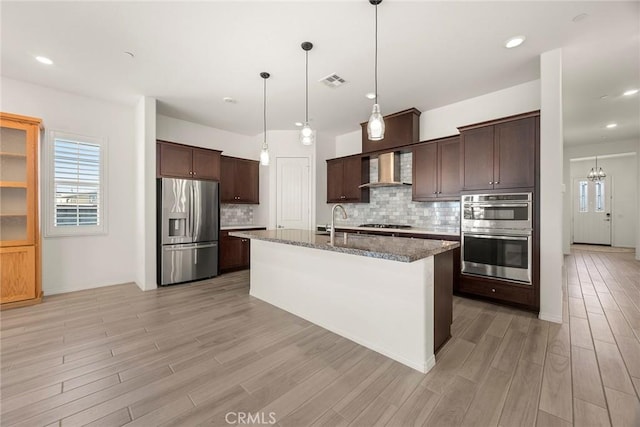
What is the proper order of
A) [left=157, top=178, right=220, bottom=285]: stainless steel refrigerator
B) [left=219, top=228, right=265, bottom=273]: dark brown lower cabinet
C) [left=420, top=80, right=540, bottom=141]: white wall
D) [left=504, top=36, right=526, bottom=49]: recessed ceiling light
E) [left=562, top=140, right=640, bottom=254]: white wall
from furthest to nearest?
1. [left=562, top=140, right=640, bottom=254]: white wall
2. [left=219, top=228, right=265, bottom=273]: dark brown lower cabinet
3. [left=157, top=178, right=220, bottom=285]: stainless steel refrigerator
4. [left=420, top=80, right=540, bottom=141]: white wall
5. [left=504, top=36, right=526, bottom=49]: recessed ceiling light

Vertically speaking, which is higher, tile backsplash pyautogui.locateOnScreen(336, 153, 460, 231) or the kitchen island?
tile backsplash pyautogui.locateOnScreen(336, 153, 460, 231)

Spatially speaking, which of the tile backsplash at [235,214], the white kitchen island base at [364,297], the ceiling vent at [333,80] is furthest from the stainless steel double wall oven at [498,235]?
the tile backsplash at [235,214]

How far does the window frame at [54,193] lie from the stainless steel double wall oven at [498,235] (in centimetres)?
539

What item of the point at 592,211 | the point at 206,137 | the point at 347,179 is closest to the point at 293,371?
the point at 347,179

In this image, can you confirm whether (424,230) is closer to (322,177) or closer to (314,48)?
(322,177)

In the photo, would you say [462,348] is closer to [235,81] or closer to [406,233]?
[406,233]

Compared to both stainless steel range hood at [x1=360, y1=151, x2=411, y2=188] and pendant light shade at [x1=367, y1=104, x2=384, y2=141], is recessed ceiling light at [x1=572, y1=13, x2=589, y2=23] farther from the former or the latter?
stainless steel range hood at [x1=360, y1=151, x2=411, y2=188]

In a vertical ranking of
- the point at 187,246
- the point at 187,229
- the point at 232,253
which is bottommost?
the point at 232,253

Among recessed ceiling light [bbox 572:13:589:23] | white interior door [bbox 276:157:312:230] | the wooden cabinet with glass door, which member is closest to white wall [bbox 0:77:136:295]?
the wooden cabinet with glass door

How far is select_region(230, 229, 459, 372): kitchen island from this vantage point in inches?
79.1

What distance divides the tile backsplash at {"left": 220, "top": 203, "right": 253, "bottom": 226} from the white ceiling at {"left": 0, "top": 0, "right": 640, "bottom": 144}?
2178 mm

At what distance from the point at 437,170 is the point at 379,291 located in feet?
8.69

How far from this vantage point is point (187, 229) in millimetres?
4422

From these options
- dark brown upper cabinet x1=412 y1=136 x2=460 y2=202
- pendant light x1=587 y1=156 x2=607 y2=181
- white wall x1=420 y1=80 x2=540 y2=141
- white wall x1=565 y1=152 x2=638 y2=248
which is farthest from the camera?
pendant light x1=587 y1=156 x2=607 y2=181
